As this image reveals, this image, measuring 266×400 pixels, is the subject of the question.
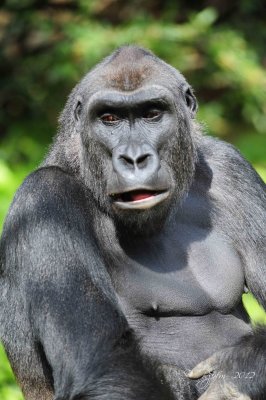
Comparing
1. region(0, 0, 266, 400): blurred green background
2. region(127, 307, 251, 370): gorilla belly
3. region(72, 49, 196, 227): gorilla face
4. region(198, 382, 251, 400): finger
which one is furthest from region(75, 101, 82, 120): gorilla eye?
region(0, 0, 266, 400): blurred green background

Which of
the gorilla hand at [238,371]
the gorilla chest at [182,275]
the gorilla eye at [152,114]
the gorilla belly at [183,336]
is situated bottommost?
the gorilla belly at [183,336]

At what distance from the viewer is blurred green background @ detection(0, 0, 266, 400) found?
1132cm

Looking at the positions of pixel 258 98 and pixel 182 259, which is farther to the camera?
pixel 258 98

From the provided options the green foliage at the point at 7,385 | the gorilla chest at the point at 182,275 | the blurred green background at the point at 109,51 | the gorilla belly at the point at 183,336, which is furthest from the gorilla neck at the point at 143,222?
the blurred green background at the point at 109,51

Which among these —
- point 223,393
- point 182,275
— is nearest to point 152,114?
point 182,275

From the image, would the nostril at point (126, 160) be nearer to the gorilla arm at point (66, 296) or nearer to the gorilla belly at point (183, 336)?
the gorilla arm at point (66, 296)

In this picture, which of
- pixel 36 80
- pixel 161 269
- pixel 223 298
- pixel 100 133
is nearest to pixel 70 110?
pixel 100 133

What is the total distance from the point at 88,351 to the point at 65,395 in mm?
240

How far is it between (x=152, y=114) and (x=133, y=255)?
789 mm

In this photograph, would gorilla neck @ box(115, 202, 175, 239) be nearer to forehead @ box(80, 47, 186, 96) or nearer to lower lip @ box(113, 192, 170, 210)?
lower lip @ box(113, 192, 170, 210)

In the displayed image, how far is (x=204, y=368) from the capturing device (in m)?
4.89

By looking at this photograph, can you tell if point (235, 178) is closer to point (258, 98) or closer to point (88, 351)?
point (88, 351)

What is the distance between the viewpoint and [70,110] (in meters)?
5.44

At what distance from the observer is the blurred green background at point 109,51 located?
11320 millimetres
